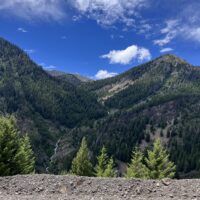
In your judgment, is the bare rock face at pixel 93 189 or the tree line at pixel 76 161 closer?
the bare rock face at pixel 93 189

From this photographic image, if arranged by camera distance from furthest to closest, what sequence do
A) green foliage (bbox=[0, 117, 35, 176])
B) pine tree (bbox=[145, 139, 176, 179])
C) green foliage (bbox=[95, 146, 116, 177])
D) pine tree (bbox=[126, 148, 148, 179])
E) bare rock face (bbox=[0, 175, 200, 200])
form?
green foliage (bbox=[95, 146, 116, 177])
pine tree (bbox=[126, 148, 148, 179])
pine tree (bbox=[145, 139, 176, 179])
green foliage (bbox=[0, 117, 35, 176])
bare rock face (bbox=[0, 175, 200, 200])

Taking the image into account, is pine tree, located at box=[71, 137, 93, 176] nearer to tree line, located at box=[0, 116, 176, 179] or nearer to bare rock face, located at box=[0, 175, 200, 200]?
tree line, located at box=[0, 116, 176, 179]

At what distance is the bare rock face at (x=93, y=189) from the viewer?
64.8ft

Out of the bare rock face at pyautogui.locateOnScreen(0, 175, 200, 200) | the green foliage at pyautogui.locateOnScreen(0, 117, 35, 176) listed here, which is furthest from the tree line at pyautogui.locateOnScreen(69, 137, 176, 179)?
the bare rock face at pyautogui.locateOnScreen(0, 175, 200, 200)

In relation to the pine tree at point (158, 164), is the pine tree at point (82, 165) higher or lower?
lower

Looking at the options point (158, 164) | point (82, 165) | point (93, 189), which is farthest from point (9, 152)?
point (93, 189)

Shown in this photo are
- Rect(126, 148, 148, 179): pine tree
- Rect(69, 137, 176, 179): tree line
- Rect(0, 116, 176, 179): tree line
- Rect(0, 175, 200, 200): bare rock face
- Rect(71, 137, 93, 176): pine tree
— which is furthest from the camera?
Rect(71, 137, 93, 176): pine tree

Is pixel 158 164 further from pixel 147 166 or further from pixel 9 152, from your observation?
pixel 9 152

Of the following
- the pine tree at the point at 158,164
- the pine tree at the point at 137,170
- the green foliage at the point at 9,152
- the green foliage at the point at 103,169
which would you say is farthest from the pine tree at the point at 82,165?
the green foliage at the point at 9,152

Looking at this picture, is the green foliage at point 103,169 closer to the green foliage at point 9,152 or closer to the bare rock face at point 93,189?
the green foliage at point 9,152

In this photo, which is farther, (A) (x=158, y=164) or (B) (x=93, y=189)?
(A) (x=158, y=164)

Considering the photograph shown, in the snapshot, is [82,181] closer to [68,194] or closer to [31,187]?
[68,194]

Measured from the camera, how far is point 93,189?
69.6 feet

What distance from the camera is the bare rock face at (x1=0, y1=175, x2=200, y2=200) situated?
19.8m
